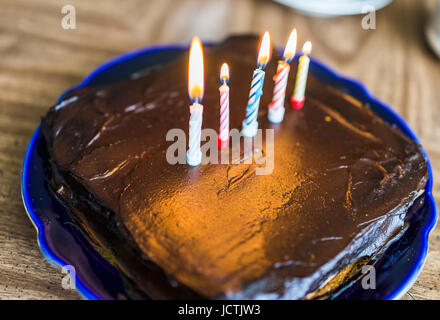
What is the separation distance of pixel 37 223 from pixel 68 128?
0.44 meters

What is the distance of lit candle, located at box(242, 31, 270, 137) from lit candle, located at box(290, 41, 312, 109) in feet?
0.68

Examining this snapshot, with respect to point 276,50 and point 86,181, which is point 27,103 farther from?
point 276,50

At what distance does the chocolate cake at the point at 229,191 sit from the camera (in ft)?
4.66

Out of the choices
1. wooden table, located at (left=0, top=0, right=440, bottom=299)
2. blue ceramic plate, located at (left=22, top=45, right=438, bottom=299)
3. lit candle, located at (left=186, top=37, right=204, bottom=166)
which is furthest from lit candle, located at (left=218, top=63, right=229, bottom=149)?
wooden table, located at (left=0, top=0, right=440, bottom=299)

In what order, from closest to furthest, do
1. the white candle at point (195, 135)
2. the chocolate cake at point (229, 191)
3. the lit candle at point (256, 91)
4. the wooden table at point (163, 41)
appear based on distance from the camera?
1. the chocolate cake at point (229, 191)
2. the white candle at point (195, 135)
3. the lit candle at point (256, 91)
4. the wooden table at point (163, 41)

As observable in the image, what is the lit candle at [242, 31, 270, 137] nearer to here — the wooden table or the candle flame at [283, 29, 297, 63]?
the candle flame at [283, 29, 297, 63]

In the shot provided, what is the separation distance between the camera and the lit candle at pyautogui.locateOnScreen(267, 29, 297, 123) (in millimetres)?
1739

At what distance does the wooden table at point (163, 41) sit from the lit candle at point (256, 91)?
93 cm

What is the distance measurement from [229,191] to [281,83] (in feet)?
1.69

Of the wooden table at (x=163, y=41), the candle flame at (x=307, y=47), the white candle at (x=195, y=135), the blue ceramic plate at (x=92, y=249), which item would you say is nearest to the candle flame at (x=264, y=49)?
the candle flame at (x=307, y=47)

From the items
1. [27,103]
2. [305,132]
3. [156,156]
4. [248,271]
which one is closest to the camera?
[248,271]

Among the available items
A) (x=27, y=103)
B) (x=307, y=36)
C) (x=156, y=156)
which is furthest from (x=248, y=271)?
(x=307, y=36)

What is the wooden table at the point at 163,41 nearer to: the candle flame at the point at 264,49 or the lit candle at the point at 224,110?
the lit candle at the point at 224,110

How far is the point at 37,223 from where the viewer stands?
155 centimetres
